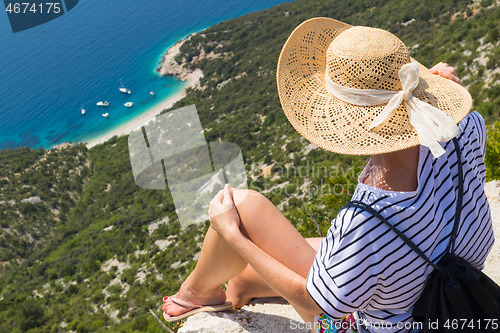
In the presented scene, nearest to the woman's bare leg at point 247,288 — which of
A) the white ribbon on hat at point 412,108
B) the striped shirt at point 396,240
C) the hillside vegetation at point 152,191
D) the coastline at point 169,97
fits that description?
the striped shirt at point 396,240

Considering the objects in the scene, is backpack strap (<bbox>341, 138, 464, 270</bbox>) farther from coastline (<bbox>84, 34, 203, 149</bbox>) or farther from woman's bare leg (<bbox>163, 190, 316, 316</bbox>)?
coastline (<bbox>84, 34, 203, 149</bbox>)

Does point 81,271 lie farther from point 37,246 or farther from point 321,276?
point 321,276

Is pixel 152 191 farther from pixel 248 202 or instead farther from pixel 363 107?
pixel 363 107

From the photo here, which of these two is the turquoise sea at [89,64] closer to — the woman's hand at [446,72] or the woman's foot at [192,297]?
the woman's foot at [192,297]

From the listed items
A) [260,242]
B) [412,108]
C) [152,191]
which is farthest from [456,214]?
[152,191]

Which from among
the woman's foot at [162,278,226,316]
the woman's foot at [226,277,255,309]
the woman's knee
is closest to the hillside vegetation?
the woman's foot at [226,277,255,309]

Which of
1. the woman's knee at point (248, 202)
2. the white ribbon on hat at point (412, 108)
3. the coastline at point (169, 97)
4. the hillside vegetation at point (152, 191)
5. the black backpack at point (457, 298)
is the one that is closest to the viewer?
the white ribbon on hat at point (412, 108)
